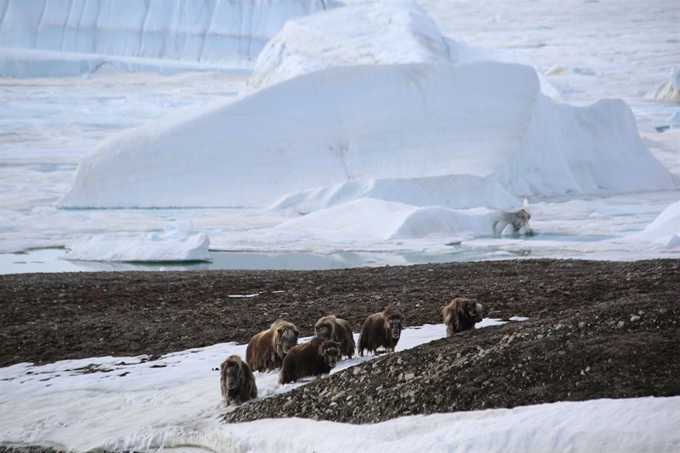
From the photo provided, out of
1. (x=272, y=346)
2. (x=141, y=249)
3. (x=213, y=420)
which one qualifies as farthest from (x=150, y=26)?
(x=213, y=420)

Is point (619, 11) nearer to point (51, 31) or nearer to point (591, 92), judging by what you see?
point (591, 92)

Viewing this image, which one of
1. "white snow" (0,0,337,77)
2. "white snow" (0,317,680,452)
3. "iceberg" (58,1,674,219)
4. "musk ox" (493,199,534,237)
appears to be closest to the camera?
"white snow" (0,317,680,452)

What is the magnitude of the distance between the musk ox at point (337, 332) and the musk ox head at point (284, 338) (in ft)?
0.52

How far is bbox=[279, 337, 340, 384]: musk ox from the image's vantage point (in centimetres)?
566

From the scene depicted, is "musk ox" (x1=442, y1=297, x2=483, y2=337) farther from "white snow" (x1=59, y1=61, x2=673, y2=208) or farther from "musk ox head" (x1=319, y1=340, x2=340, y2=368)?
"white snow" (x1=59, y1=61, x2=673, y2=208)

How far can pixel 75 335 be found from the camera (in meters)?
8.15

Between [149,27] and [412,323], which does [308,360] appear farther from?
[149,27]

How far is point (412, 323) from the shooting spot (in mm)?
7672

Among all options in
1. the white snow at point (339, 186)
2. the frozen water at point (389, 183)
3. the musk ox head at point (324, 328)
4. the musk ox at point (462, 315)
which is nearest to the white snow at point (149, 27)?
the frozen water at point (389, 183)

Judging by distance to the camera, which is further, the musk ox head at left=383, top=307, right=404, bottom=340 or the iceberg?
the iceberg

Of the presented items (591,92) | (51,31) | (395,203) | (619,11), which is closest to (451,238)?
(395,203)

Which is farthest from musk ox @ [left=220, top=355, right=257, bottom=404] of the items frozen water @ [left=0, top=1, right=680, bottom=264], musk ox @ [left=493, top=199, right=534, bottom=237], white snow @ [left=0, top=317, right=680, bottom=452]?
musk ox @ [left=493, top=199, right=534, bottom=237]

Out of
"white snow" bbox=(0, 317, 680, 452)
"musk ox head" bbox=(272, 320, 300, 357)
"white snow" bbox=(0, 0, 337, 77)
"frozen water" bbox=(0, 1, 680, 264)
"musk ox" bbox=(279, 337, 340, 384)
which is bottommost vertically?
"white snow" bbox=(0, 317, 680, 452)

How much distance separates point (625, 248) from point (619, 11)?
172ft
